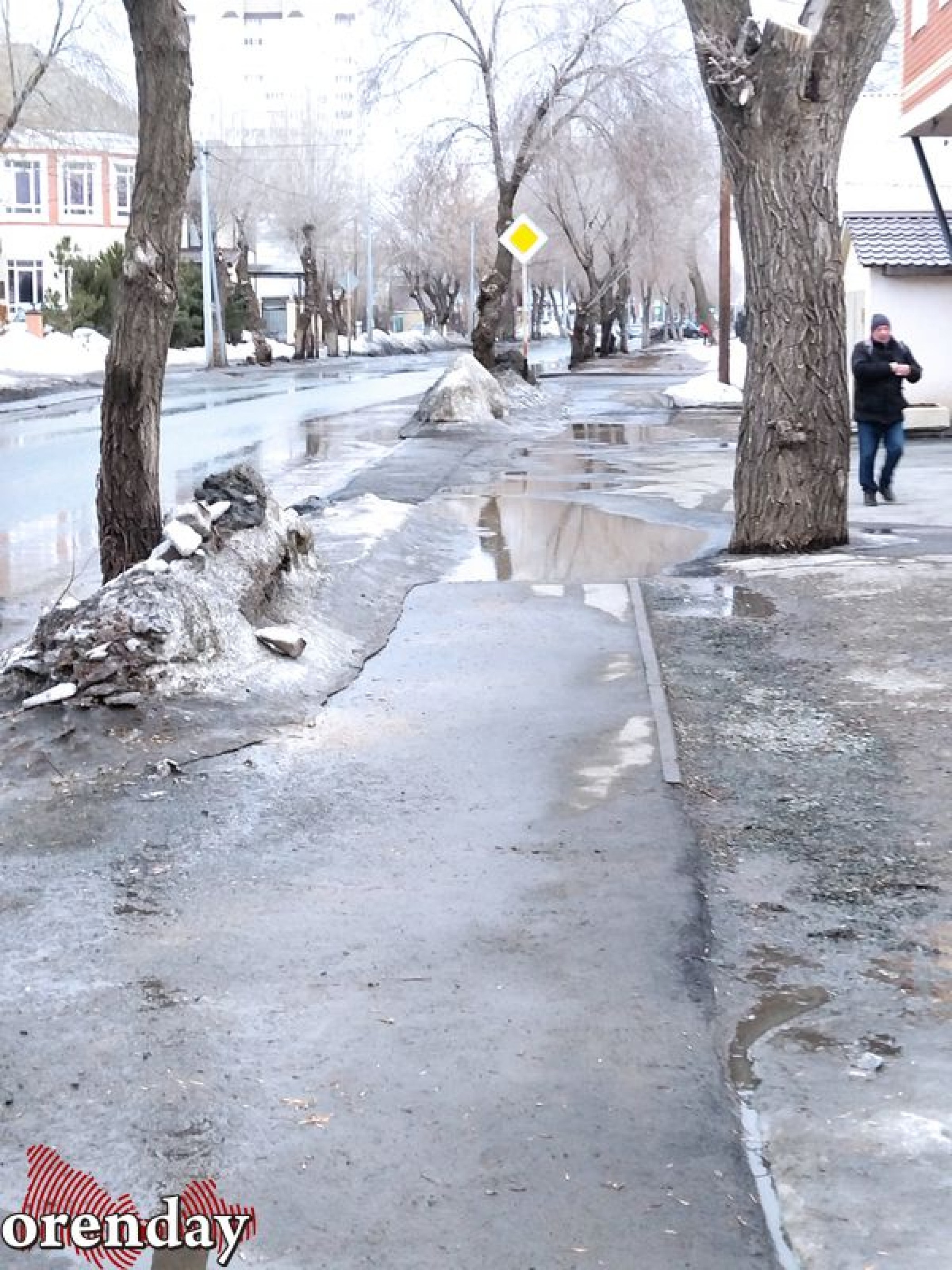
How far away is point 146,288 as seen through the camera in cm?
908

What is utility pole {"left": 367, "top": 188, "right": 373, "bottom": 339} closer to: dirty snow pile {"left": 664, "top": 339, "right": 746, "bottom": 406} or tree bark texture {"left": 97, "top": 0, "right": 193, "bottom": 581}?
dirty snow pile {"left": 664, "top": 339, "right": 746, "bottom": 406}

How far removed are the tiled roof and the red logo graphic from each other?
2192 cm

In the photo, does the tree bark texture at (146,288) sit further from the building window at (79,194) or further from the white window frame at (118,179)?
the white window frame at (118,179)

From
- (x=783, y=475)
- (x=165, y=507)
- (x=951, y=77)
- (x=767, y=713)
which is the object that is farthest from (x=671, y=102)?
(x=767, y=713)

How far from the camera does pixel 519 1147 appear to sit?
352cm

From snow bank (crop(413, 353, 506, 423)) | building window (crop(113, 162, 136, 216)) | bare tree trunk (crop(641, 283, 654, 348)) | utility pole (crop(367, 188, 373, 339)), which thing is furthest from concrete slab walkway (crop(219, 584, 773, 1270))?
building window (crop(113, 162, 136, 216))

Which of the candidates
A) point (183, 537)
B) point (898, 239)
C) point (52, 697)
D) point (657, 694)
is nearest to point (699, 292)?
point (898, 239)

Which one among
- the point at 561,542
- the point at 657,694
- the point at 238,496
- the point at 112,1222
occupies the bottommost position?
the point at 112,1222

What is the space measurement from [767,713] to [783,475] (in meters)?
4.36

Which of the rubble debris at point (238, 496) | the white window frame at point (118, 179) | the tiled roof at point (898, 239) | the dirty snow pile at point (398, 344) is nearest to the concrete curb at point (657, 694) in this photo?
the rubble debris at point (238, 496)

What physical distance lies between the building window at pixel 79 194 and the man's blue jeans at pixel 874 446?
237ft

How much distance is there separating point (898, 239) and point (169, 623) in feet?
64.3

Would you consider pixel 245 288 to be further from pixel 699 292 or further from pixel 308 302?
pixel 699 292

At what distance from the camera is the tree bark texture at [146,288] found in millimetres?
9008
